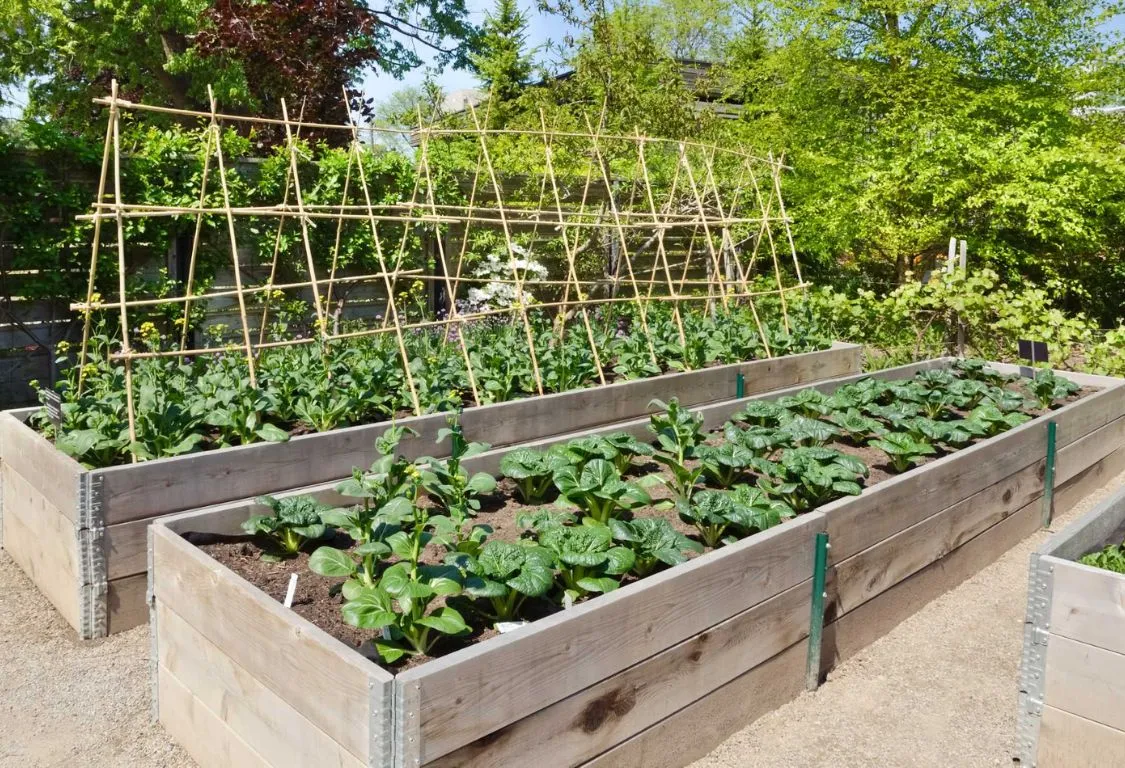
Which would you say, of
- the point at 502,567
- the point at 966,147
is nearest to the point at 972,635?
the point at 502,567

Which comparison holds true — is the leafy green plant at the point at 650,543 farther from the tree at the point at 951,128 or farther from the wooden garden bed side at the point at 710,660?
the tree at the point at 951,128

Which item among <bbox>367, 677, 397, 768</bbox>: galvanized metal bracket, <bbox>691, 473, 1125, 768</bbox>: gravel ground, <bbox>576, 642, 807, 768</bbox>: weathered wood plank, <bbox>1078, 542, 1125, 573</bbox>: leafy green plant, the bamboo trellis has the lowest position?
<bbox>691, 473, 1125, 768</bbox>: gravel ground

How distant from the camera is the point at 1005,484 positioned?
4.26 meters

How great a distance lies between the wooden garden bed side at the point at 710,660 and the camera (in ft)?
7.23

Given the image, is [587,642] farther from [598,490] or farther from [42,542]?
[42,542]

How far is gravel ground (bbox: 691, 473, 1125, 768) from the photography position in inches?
110

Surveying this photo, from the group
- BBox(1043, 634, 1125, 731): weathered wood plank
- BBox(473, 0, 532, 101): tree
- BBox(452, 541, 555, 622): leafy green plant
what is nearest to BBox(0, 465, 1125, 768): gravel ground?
BBox(1043, 634, 1125, 731): weathered wood plank

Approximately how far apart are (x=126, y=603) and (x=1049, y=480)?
4127 millimetres

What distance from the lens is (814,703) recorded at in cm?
308

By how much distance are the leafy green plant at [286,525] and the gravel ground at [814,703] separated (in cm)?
62

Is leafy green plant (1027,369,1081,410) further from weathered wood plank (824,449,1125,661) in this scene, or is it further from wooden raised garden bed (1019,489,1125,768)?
wooden raised garden bed (1019,489,1125,768)

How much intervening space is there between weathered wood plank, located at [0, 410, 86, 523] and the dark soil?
2.44ft

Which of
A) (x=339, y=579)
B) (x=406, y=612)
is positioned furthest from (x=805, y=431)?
(x=406, y=612)

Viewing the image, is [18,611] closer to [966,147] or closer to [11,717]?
[11,717]
